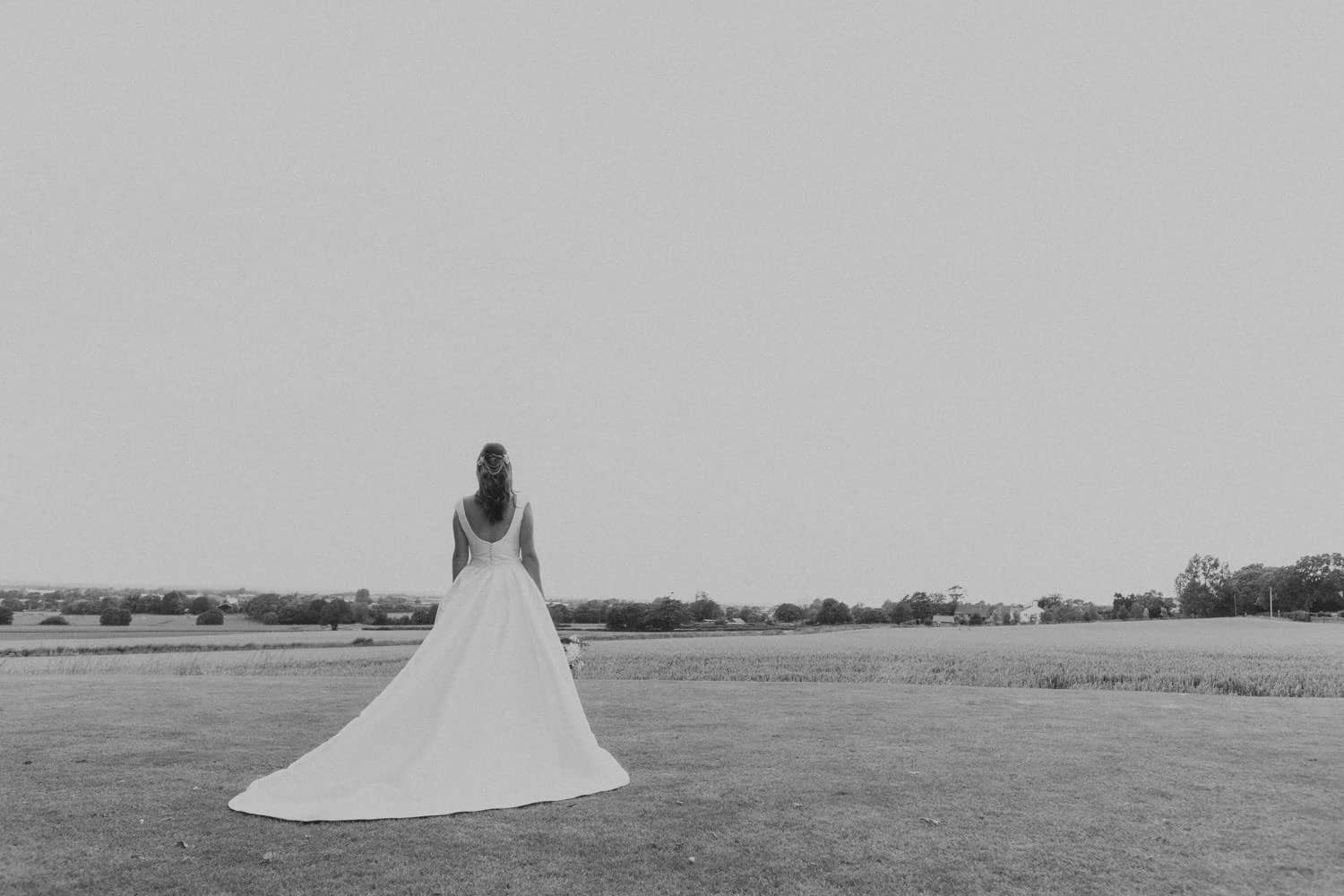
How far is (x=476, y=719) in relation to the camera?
7.70 metres

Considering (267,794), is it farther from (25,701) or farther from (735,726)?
(25,701)

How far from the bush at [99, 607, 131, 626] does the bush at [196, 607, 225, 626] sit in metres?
7.04

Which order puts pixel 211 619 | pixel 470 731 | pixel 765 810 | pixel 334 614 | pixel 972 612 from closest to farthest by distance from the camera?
pixel 765 810 → pixel 470 731 → pixel 334 614 → pixel 211 619 → pixel 972 612

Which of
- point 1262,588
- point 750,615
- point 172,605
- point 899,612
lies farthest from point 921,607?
point 172,605

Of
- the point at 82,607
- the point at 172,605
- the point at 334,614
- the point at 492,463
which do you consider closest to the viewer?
the point at 492,463

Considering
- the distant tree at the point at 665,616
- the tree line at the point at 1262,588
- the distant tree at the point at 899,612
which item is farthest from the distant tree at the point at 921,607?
the tree line at the point at 1262,588

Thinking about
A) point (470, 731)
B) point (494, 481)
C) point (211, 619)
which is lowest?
point (211, 619)

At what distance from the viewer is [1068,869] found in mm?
5602

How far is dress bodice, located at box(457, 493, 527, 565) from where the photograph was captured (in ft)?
27.8

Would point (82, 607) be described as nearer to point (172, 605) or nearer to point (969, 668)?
point (172, 605)

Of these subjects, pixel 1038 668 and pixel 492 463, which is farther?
pixel 1038 668

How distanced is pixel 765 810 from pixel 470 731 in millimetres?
2584

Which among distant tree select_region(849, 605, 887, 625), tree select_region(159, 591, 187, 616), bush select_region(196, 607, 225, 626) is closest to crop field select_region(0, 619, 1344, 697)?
bush select_region(196, 607, 225, 626)

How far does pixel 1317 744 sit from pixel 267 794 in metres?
11.1
